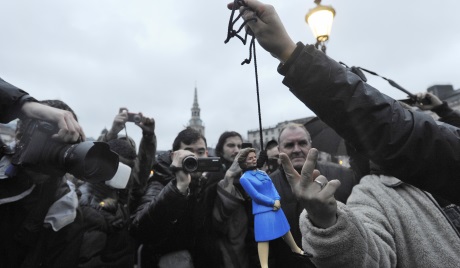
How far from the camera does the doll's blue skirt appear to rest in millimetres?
1830

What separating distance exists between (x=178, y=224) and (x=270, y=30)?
6.45 feet

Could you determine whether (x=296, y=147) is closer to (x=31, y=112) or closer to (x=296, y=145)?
(x=296, y=145)

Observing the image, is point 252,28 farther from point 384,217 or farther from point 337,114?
point 384,217

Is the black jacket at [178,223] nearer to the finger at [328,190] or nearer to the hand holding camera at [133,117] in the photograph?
the hand holding camera at [133,117]

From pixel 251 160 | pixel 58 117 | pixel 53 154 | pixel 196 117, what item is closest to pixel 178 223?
pixel 251 160

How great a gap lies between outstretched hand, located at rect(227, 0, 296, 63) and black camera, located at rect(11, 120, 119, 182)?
3.16 ft

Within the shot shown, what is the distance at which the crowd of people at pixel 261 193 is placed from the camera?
1.15 metres

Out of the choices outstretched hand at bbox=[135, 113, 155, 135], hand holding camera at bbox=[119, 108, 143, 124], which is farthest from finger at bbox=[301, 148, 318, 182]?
hand holding camera at bbox=[119, 108, 143, 124]

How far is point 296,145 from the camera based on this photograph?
3279 millimetres

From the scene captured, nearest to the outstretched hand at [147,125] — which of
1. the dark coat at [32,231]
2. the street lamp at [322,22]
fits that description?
the dark coat at [32,231]

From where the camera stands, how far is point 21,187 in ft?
5.98

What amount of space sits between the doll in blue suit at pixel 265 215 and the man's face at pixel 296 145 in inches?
48.9

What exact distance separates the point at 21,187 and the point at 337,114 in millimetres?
1822

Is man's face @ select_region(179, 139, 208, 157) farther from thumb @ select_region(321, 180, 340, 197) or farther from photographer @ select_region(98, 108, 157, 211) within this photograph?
thumb @ select_region(321, 180, 340, 197)
